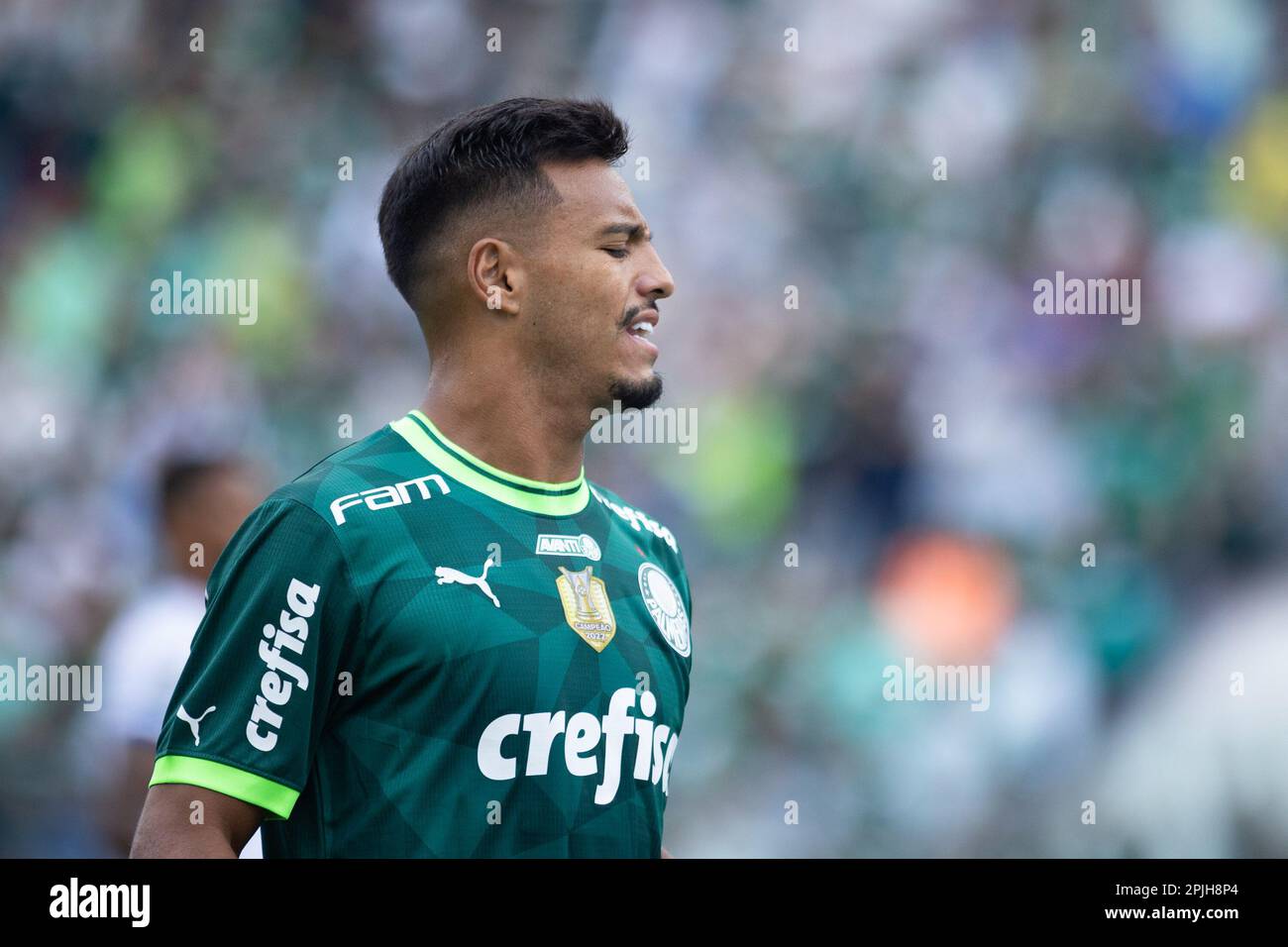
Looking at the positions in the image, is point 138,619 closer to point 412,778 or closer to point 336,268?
point 412,778

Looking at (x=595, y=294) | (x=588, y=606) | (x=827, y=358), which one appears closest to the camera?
(x=588, y=606)

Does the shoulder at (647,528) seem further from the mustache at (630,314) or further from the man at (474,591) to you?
the mustache at (630,314)

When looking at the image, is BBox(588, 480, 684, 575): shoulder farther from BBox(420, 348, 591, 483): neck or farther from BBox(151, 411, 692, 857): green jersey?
BBox(151, 411, 692, 857): green jersey

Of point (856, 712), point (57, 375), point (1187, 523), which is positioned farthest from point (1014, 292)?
point (57, 375)

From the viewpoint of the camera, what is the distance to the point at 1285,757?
18.5 ft

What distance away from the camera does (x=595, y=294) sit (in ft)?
8.64

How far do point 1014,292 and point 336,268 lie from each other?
3203 mm

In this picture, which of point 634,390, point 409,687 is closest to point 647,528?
point 634,390

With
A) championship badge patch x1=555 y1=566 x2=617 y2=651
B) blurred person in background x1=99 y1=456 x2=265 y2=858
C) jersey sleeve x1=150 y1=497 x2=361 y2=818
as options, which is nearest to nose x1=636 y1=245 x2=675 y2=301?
championship badge patch x1=555 y1=566 x2=617 y2=651

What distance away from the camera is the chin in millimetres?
2637

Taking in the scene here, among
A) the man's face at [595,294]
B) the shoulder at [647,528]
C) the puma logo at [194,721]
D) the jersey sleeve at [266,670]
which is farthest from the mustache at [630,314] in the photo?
A: the puma logo at [194,721]

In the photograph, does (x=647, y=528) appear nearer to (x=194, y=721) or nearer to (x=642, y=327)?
(x=642, y=327)

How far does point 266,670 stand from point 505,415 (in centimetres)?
67

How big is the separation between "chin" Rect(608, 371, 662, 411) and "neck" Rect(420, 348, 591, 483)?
0.23ft
